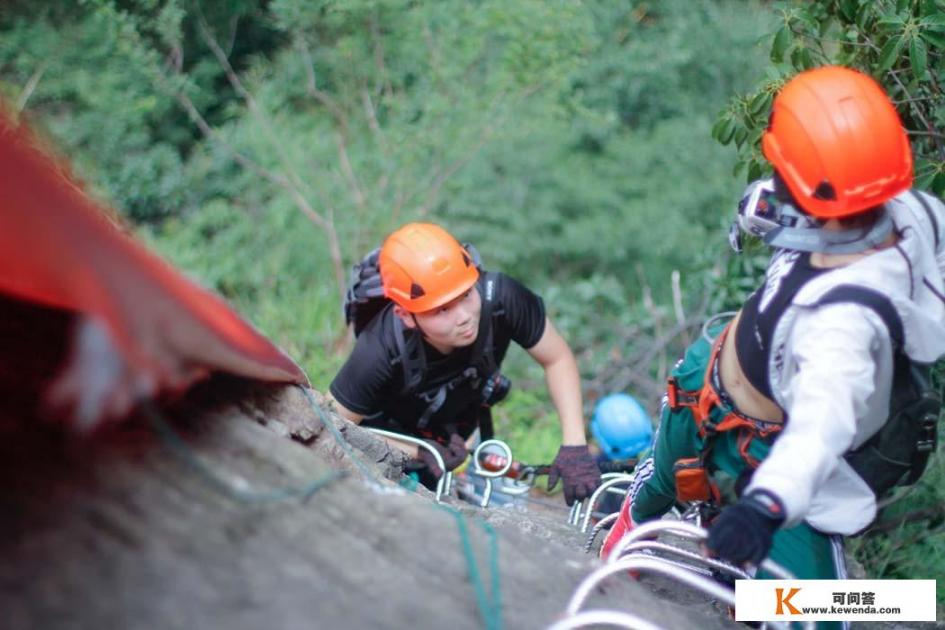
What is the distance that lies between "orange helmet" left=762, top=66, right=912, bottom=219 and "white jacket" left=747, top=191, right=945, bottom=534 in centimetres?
17

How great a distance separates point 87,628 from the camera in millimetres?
1618

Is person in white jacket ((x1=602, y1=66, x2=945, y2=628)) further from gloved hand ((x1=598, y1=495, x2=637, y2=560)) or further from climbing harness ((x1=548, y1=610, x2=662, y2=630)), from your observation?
gloved hand ((x1=598, y1=495, x2=637, y2=560))

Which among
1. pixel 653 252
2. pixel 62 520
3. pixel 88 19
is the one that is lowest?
pixel 653 252

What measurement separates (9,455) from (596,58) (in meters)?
9.05

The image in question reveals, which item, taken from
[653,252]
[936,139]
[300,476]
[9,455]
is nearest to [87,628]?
[9,455]

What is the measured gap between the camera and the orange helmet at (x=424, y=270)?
3928 millimetres

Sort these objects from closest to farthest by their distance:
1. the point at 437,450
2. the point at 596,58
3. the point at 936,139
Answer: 1. the point at 936,139
2. the point at 437,450
3. the point at 596,58

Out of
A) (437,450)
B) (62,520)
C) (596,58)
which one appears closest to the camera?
(62,520)

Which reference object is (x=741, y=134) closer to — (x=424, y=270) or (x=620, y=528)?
(x=424, y=270)

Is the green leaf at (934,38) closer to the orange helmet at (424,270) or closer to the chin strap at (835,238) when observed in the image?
the chin strap at (835,238)

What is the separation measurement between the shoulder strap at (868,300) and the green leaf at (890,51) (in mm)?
1583

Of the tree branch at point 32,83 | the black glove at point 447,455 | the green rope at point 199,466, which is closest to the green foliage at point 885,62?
the black glove at point 447,455

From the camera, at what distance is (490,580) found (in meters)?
2.17

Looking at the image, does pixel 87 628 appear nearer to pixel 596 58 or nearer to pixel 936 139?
pixel 936 139
